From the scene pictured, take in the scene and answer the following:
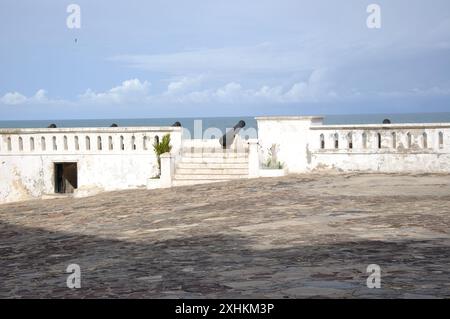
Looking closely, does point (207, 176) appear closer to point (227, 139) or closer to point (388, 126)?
point (227, 139)

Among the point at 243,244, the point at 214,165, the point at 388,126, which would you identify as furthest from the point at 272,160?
the point at 243,244

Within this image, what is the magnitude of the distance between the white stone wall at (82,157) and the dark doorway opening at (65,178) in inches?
11.2

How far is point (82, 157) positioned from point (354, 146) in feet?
26.6

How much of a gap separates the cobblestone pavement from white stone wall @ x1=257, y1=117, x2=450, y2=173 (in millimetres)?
2756

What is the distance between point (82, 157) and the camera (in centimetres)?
1930

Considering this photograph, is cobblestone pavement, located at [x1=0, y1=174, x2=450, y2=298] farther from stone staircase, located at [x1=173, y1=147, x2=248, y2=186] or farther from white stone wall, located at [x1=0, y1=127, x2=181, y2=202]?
white stone wall, located at [x1=0, y1=127, x2=181, y2=202]

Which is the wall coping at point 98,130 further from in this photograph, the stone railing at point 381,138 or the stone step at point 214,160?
the stone railing at point 381,138

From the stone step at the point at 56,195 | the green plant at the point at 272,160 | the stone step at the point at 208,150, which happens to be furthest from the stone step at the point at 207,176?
the stone step at the point at 56,195

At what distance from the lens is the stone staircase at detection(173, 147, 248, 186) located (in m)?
17.7

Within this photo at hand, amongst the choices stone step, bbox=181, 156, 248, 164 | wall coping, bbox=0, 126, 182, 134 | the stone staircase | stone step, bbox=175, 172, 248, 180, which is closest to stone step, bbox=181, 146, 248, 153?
the stone staircase

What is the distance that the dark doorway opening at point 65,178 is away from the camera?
20.0 meters
